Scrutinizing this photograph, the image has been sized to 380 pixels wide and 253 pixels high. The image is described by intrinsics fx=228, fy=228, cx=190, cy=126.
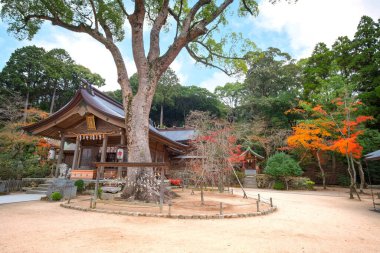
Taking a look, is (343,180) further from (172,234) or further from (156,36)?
(172,234)

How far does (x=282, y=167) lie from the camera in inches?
790

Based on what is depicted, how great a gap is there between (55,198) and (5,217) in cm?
335

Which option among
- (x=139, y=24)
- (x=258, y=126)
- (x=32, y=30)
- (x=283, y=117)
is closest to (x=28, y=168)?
(x=32, y=30)

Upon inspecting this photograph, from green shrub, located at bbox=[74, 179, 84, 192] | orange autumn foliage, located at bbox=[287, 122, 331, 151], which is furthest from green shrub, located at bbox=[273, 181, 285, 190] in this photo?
green shrub, located at bbox=[74, 179, 84, 192]

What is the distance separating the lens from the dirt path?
3.98 metres

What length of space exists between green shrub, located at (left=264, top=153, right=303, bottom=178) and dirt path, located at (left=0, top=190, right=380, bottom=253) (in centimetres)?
1328

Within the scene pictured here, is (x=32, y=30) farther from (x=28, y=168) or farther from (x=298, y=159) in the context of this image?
(x=298, y=159)

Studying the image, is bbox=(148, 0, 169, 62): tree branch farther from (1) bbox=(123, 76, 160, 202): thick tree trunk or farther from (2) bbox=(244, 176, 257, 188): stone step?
(2) bbox=(244, 176, 257, 188): stone step

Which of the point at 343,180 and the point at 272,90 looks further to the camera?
the point at 272,90

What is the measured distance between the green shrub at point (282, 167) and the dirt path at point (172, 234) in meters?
13.3

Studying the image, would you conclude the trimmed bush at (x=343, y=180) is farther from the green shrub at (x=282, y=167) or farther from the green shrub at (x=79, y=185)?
the green shrub at (x=79, y=185)

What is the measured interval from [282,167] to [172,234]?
689 inches

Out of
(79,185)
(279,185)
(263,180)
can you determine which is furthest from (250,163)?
(79,185)

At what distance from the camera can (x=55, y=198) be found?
9328 millimetres
